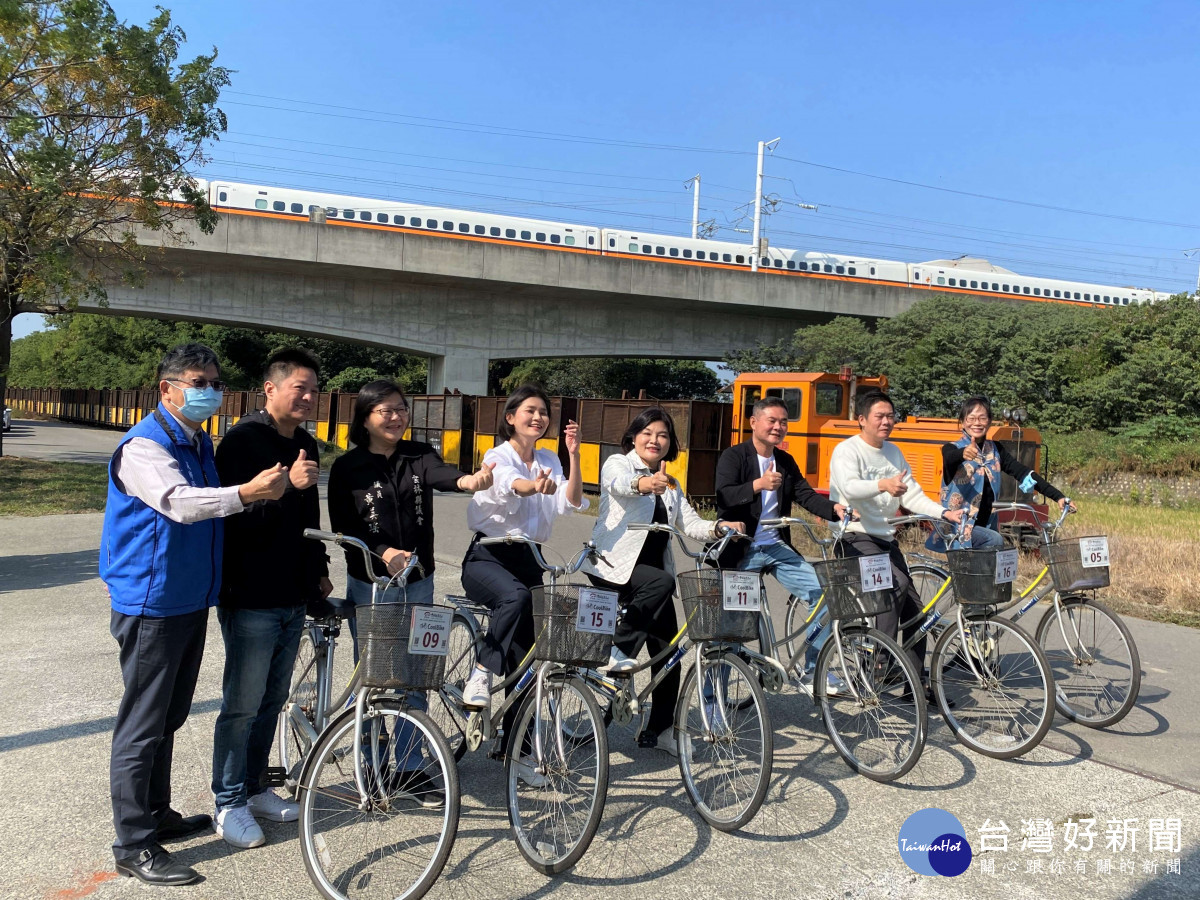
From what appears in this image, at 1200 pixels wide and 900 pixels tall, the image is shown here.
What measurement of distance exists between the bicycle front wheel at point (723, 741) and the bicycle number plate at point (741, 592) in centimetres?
22

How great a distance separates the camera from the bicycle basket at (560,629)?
3.63 metres


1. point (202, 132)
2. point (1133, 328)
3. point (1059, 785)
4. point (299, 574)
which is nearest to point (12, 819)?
point (299, 574)

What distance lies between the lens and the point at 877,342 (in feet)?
103

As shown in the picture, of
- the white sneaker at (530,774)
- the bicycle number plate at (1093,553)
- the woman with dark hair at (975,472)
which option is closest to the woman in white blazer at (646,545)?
the white sneaker at (530,774)

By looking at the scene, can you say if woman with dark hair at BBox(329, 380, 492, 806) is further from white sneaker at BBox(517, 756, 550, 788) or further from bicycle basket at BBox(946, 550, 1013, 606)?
bicycle basket at BBox(946, 550, 1013, 606)

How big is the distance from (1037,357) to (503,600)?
25763mm

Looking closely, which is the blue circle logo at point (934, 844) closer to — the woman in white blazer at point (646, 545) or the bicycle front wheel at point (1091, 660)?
the woman in white blazer at point (646, 545)

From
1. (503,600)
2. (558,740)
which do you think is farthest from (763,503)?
(558,740)

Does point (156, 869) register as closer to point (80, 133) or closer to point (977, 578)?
point (977, 578)

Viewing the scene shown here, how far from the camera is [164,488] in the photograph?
321 centimetres

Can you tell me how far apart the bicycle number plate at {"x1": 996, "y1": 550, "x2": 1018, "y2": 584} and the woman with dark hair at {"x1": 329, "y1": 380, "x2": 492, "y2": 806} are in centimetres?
276

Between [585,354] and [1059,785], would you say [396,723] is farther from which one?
[585,354]

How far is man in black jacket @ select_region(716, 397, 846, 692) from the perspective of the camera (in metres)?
5.21

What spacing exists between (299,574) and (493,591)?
0.89 m
